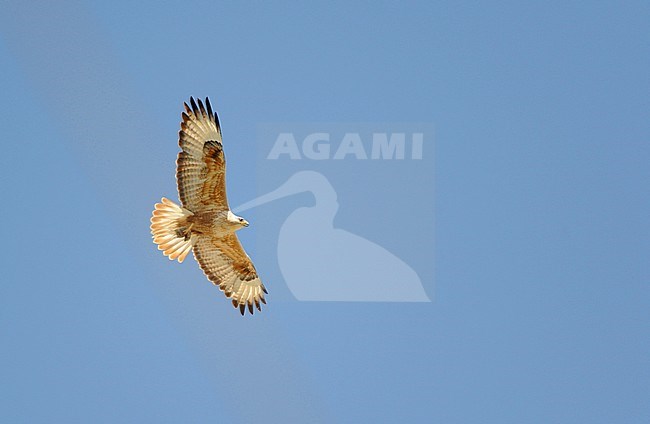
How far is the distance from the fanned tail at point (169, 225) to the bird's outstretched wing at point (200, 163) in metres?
0.06

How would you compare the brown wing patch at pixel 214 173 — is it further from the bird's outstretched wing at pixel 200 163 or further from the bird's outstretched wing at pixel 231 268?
the bird's outstretched wing at pixel 231 268

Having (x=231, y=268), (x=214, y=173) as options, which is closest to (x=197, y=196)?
(x=214, y=173)

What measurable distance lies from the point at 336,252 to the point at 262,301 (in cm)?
92

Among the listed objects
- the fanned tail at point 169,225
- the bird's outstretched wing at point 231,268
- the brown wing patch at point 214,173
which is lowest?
the bird's outstretched wing at point 231,268

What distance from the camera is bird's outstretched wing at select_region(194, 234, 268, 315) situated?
6754 mm

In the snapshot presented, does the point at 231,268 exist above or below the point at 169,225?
below

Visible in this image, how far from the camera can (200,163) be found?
6.39m

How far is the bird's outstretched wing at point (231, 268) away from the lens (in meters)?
6.75

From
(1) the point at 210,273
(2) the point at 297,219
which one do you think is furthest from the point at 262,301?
(2) the point at 297,219

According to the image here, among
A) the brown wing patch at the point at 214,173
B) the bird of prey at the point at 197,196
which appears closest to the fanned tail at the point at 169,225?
the bird of prey at the point at 197,196

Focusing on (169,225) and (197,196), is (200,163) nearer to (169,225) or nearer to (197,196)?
(197,196)

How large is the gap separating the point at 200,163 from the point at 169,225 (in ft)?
1.13

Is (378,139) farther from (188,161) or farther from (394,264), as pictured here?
(188,161)

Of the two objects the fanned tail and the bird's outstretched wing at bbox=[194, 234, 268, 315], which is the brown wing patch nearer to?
the fanned tail
